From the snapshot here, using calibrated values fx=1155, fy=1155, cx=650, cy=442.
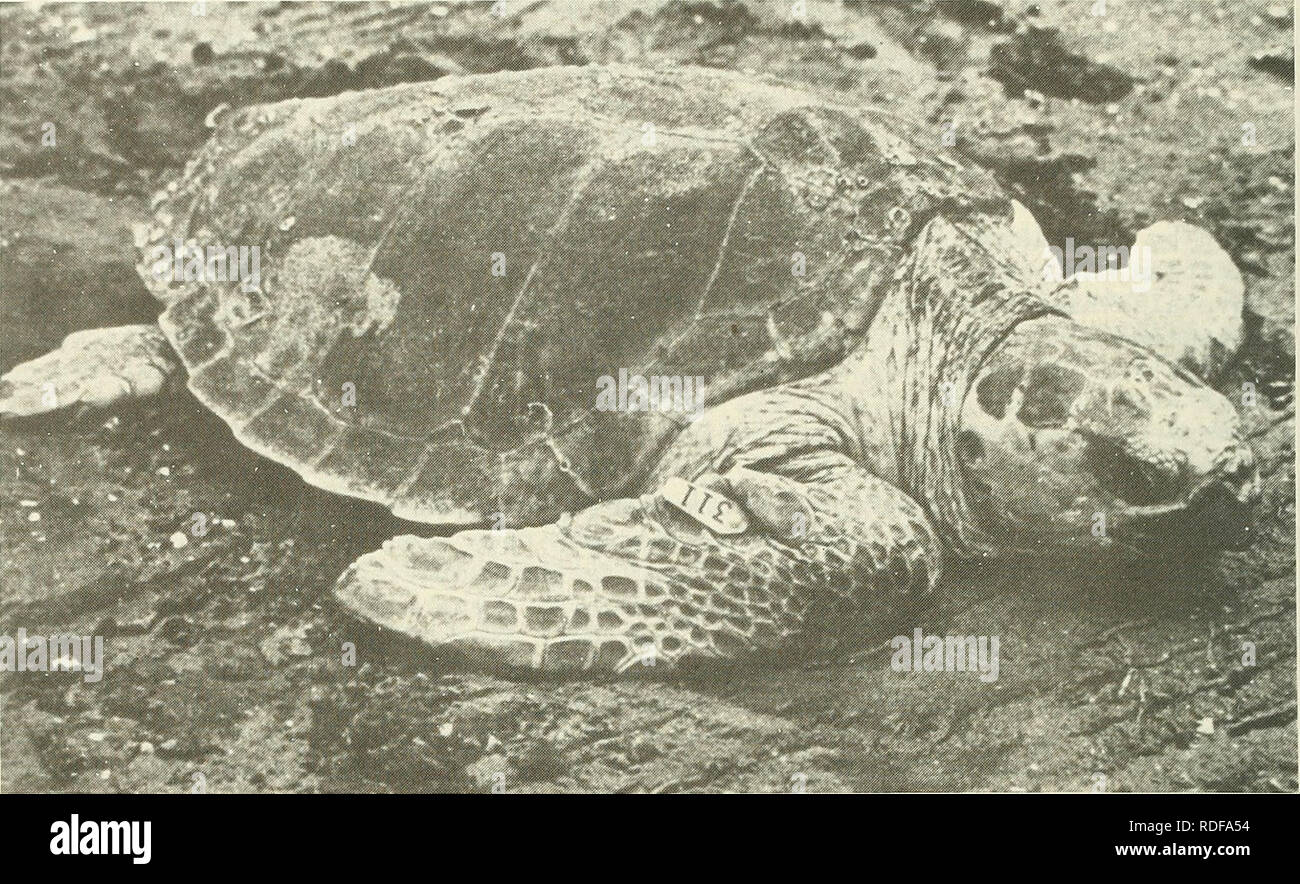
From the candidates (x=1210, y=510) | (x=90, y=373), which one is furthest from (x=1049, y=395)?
(x=90, y=373)

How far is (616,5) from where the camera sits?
247 cm

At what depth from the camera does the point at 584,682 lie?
6.95 feet

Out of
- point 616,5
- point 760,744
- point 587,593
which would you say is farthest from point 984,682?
point 616,5

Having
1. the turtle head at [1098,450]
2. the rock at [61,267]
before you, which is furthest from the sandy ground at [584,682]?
the turtle head at [1098,450]

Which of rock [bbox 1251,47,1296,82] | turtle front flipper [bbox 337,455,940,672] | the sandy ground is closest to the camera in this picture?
turtle front flipper [bbox 337,455,940,672]

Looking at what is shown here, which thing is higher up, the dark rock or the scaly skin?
the dark rock

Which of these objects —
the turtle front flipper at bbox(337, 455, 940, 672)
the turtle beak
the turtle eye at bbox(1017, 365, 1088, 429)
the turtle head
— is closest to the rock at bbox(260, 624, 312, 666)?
the turtle front flipper at bbox(337, 455, 940, 672)

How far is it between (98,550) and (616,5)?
5.04 ft

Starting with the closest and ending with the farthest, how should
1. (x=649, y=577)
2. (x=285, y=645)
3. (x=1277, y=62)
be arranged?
(x=649, y=577) < (x=285, y=645) < (x=1277, y=62)

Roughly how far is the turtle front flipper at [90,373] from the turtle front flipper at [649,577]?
61 cm

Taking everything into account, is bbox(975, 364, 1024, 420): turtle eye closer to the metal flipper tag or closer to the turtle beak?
the turtle beak

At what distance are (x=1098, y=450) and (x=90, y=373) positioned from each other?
77.6 inches

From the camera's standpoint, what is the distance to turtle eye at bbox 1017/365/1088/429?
7.16 feet

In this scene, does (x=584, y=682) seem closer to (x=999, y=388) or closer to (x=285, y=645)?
(x=285, y=645)
